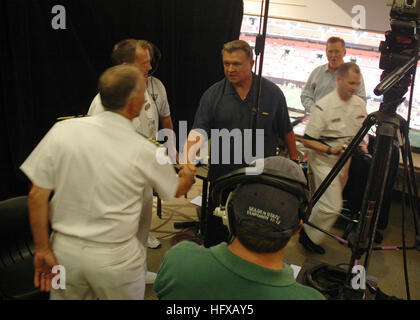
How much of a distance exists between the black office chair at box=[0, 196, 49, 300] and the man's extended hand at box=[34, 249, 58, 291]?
1.09 ft

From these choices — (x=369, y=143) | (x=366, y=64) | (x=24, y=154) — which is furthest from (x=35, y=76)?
(x=366, y=64)

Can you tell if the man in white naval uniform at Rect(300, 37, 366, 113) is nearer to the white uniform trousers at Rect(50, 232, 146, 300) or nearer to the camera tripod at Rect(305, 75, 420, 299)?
the camera tripod at Rect(305, 75, 420, 299)

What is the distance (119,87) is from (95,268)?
0.69 m

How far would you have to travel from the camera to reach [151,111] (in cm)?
249

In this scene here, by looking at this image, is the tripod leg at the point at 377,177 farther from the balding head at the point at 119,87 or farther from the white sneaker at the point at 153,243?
the white sneaker at the point at 153,243

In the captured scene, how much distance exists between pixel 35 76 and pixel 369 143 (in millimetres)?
2824

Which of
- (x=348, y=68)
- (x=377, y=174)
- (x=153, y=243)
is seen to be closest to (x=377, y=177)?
(x=377, y=174)

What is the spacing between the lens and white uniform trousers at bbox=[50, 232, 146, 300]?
1363 millimetres

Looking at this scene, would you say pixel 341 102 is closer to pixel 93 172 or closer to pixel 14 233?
pixel 93 172

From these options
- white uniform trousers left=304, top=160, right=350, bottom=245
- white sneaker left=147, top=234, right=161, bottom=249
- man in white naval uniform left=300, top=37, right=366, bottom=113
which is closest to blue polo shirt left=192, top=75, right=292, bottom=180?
white uniform trousers left=304, top=160, right=350, bottom=245

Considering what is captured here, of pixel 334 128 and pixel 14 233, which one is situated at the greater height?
pixel 334 128

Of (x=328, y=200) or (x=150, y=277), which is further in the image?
(x=328, y=200)

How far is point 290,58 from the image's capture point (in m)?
4.18

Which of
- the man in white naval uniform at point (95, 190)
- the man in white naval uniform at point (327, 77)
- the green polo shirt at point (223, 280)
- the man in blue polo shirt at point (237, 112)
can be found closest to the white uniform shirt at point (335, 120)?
Result: the man in blue polo shirt at point (237, 112)
